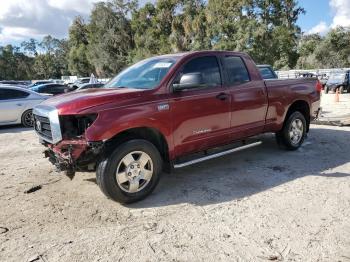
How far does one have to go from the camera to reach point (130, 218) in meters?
4.31

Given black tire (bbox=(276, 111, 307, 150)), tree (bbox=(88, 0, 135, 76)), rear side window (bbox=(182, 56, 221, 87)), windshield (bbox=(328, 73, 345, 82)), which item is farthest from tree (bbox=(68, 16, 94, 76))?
rear side window (bbox=(182, 56, 221, 87))

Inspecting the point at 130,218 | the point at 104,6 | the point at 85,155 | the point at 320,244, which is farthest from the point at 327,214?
the point at 104,6

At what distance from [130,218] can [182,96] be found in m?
1.82

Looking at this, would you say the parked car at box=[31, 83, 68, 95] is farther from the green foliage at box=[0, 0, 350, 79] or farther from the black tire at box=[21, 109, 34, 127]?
the green foliage at box=[0, 0, 350, 79]

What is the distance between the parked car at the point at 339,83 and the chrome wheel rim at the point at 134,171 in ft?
79.0

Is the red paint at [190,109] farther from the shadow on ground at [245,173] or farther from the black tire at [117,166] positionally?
the shadow on ground at [245,173]

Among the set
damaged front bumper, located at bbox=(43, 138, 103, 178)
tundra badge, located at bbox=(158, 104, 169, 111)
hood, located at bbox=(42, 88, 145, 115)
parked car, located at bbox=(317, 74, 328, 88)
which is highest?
hood, located at bbox=(42, 88, 145, 115)

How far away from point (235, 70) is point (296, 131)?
2108mm

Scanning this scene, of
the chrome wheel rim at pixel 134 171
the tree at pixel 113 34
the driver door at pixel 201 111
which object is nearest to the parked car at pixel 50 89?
the driver door at pixel 201 111

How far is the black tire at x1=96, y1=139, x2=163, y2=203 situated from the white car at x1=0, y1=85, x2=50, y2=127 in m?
8.91

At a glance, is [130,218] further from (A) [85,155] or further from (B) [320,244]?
(B) [320,244]

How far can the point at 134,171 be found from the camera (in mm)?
4688

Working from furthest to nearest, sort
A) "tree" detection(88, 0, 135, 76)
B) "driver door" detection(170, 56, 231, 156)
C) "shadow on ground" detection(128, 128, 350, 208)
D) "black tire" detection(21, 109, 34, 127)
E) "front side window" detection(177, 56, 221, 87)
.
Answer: "tree" detection(88, 0, 135, 76), "black tire" detection(21, 109, 34, 127), "front side window" detection(177, 56, 221, 87), "driver door" detection(170, 56, 231, 156), "shadow on ground" detection(128, 128, 350, 208)

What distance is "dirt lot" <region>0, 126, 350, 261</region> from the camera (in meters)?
3.55
